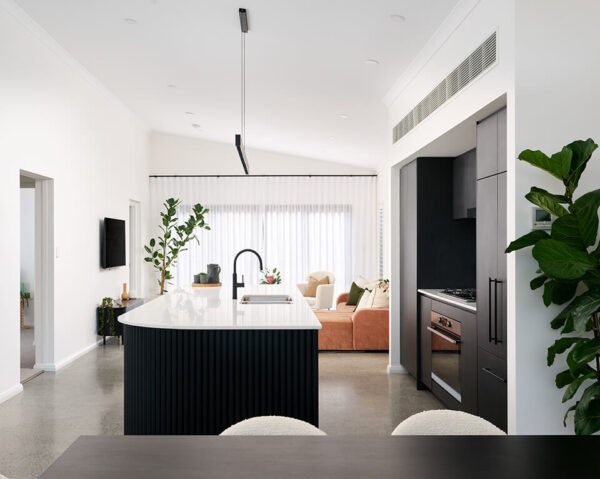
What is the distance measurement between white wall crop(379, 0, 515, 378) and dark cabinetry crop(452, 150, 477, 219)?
0.12m

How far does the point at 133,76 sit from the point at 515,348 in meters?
5.44

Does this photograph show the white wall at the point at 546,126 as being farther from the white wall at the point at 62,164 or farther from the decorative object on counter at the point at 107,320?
the decorative object on counter at the point at 107,320

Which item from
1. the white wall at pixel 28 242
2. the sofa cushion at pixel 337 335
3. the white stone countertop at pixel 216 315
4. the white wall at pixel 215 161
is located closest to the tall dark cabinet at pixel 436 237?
the white stone countertop at pixel 216 315

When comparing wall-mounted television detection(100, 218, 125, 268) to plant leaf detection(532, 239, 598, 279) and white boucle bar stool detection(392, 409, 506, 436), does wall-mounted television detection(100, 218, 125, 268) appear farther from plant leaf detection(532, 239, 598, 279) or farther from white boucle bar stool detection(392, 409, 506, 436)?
white boucle bar stool detection(392, 409, 506, 436)

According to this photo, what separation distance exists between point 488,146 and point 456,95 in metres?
0.50

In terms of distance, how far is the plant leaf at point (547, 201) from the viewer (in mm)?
2492

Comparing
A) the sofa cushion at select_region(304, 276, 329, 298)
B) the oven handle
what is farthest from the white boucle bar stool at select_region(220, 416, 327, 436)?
the sofa cushion at select_region(304, 276, 329, 298)

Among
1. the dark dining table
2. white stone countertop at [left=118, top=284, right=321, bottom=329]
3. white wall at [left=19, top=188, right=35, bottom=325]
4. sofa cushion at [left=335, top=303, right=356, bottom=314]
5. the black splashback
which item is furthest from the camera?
white wall at [left=19, top=188, right=35, bottom=325]

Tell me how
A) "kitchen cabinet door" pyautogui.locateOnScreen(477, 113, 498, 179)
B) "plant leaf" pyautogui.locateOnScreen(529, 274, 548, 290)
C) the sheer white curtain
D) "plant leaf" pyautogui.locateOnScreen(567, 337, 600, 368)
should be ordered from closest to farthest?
"plant leaf" pyautogui.locateOnScreen(567, 337, 600, 368), "plant leaf" pyautogui.locateOnScreen(529, 274, 548, 290), "kitchen cabinet door" pyautogui.locateOnScreen(477, 113, 498, 179), the sheer white curtain

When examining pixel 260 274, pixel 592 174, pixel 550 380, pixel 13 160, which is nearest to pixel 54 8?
pixel 13 160

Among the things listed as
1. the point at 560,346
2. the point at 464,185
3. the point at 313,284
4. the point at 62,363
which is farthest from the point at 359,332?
the point at 560,346

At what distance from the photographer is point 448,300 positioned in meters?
4.09

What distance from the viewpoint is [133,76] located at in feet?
21.5

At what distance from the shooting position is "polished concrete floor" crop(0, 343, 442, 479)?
11.3ft
